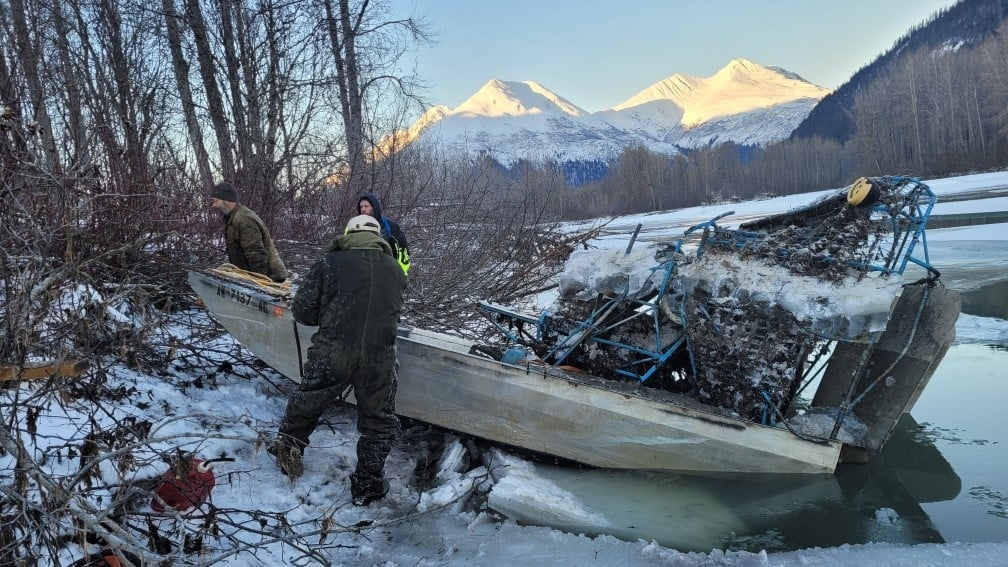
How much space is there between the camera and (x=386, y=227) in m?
5.25

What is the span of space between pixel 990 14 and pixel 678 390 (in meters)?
118

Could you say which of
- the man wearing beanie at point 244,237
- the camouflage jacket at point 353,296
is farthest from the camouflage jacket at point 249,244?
the camouflage jacket at point 353,296

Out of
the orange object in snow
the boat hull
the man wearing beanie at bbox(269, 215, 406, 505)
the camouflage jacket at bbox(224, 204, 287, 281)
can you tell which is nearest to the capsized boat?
the boat hull

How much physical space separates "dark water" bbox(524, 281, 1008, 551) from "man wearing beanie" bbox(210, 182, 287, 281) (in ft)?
10.1

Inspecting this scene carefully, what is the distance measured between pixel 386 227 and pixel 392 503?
2.35 metres

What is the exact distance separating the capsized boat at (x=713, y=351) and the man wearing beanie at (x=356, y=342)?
74 cm

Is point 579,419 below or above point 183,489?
below

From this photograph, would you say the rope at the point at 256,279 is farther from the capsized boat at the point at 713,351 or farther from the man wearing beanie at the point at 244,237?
the man wearing beanie at the point at 244,237

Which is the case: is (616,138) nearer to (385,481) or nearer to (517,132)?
(517,132)

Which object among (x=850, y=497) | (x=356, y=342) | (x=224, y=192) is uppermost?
(x=224, y=192)

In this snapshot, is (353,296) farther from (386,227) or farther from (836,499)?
(836,499)

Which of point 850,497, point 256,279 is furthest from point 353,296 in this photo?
point 850,497

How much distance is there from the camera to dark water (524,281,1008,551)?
3.76 meters

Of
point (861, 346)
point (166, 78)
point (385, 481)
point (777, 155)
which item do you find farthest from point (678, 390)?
point (777, 155)
